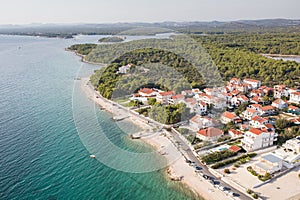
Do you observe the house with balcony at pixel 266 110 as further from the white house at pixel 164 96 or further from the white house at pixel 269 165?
the white house at pixel 269 165

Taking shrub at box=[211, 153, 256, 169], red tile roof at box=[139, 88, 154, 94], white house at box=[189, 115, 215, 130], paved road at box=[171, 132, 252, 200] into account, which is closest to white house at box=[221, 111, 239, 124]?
white house at box=[189, 115, 215, 130]

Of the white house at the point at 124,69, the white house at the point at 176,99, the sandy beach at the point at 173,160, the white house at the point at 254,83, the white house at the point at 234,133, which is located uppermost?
the white house at the point at 124,69

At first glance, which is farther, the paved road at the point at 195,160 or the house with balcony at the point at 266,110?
the house with balcony at the point at 266,110

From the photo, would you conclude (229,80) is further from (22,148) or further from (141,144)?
(22,148)

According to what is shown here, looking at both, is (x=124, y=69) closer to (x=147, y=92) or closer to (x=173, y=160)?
(x=147, y=92)

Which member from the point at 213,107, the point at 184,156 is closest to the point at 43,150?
the point at 184,156

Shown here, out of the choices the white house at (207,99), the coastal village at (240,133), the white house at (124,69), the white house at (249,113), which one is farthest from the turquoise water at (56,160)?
the white house at (249,113)
